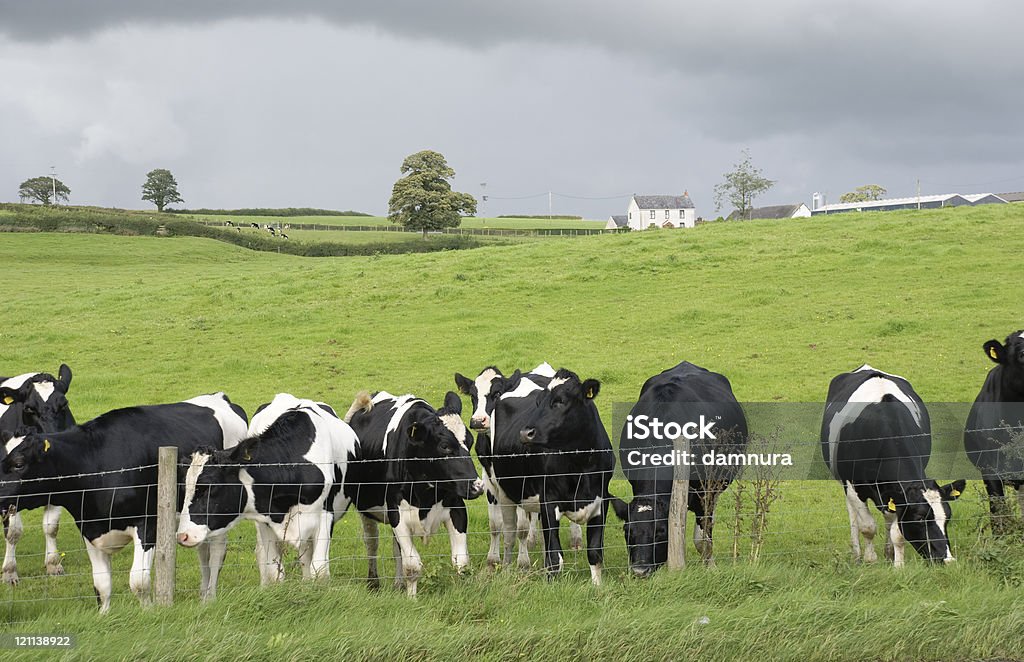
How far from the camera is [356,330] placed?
26.4 meters

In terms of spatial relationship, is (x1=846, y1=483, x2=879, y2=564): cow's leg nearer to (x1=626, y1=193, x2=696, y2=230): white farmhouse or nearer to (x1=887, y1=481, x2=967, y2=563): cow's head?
(x1=887, y1=481, x2=967, y2=563): cow's head

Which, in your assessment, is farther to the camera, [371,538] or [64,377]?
[64,377]

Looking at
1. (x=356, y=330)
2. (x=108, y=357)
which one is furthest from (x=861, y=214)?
(x=108, y=357)

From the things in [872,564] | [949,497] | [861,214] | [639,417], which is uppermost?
[861,214]

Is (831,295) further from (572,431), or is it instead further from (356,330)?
(572,431)

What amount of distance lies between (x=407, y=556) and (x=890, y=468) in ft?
15.7

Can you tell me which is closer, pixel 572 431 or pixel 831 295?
pixel 572 431

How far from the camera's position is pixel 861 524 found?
9508 mm

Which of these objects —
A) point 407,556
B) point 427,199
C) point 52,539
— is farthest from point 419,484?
point 427,199

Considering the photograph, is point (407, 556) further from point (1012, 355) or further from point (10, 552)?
point (1012, 355)

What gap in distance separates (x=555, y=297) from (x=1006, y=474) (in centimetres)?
2052

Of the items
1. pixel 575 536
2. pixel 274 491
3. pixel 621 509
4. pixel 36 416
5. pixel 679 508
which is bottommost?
pixel 575 536

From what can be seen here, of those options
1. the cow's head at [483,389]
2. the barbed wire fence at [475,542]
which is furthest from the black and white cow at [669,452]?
the cow's head at [483,389]

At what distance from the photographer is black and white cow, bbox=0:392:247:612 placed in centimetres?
798
